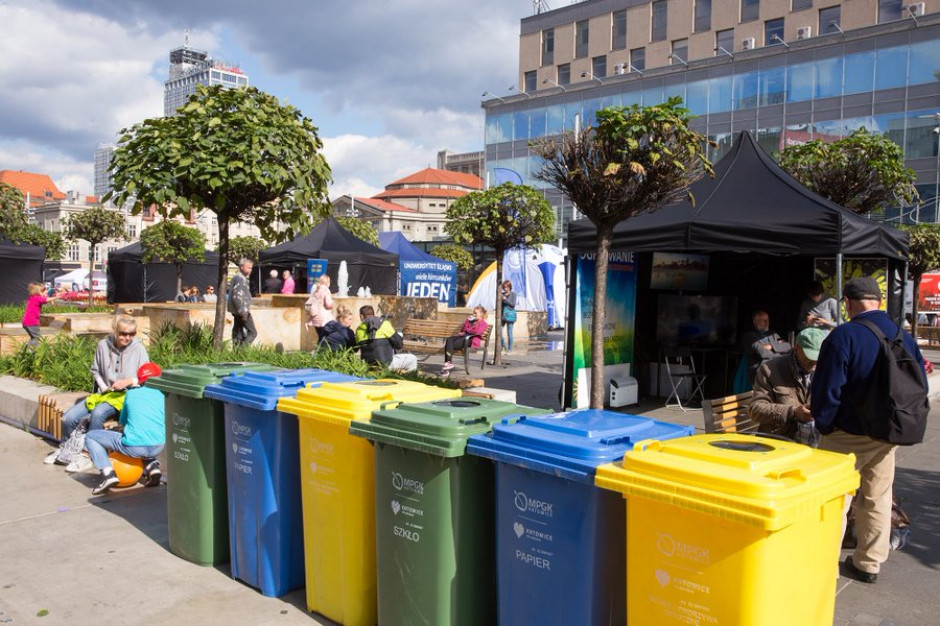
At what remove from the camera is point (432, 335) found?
13648 millimetres

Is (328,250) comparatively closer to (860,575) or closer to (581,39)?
(860,575)

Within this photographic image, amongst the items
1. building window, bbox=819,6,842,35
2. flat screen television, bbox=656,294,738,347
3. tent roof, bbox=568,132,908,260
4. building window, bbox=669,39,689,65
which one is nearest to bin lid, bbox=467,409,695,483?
tent roof, bbox=568,132,908,260

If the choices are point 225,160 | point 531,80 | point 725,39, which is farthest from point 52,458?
point 531,80

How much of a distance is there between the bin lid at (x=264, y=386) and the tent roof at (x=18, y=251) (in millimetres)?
19403

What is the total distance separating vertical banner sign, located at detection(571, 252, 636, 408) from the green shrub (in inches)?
78.4

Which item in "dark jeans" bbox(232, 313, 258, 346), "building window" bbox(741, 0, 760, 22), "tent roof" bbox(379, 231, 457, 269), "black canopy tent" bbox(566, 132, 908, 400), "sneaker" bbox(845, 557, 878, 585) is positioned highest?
"building window" bbox(741, 0, 760, 22)

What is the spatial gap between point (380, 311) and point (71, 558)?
1297cm

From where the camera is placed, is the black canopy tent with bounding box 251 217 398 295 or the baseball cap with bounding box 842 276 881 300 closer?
the baseball cap with bounding box 842 276 881 300

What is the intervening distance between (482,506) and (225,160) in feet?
18.6

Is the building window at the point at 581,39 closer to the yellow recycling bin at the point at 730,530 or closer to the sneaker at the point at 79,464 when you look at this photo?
the sneaker at the point at 79,464

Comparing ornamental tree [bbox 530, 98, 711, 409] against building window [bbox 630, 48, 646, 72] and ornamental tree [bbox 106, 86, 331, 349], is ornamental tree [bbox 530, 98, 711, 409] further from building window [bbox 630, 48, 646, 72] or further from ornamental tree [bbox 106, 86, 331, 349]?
building window [bbox 630, 48, 646, 72]

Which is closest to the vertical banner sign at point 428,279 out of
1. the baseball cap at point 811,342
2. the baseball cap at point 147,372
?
the baseball cap at point 147,372

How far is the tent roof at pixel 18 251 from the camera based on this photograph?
20.5m

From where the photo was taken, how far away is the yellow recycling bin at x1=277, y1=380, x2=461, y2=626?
373 centimetres
